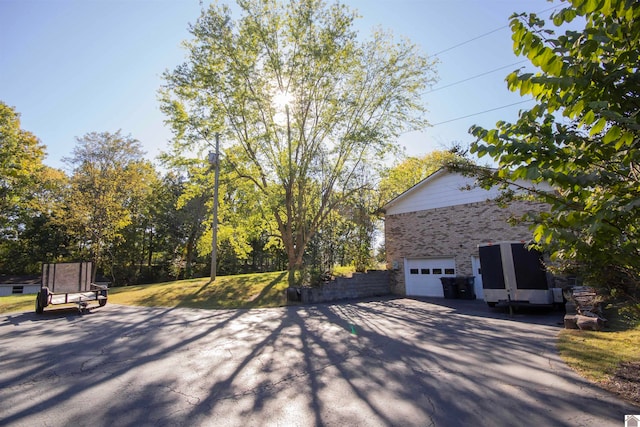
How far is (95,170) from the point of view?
79.9ft

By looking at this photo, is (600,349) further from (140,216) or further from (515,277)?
(140,216)

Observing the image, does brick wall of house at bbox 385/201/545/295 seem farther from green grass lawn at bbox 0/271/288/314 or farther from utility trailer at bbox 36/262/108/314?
utility trailer at bbox 36/262/108/314

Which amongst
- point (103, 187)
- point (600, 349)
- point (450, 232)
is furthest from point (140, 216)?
point (600, 349)

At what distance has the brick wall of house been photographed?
13.2m

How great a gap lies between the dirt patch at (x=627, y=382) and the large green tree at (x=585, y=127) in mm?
1988

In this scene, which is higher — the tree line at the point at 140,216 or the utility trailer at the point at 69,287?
the tree line at the point at 140,216

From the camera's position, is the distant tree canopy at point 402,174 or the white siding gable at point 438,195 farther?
the distant tree canopy at point 402,174

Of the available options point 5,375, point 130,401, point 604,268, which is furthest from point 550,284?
point 5,375

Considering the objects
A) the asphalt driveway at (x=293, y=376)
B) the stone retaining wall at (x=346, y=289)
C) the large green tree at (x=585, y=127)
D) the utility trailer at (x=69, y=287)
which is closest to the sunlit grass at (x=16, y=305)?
the utility trailer at (x=69, y=287)

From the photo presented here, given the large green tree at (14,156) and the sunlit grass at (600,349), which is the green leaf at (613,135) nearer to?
the sunlit grass at (600,349)

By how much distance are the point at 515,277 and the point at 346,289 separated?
684 centimetres

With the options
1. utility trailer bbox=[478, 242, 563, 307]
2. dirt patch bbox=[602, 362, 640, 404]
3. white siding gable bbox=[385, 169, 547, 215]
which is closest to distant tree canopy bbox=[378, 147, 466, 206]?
white siding gable bbox=[385, 169, 547, 215]

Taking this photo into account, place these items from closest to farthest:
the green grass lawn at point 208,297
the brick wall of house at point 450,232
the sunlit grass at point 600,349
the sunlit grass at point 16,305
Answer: the sunlit grass at point 600,349 → the sunlit grass at point 16,305 → the green grass lawn at point 208,297 → the brick wall of house at point 450,232

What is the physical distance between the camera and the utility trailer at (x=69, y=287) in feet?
32.3
